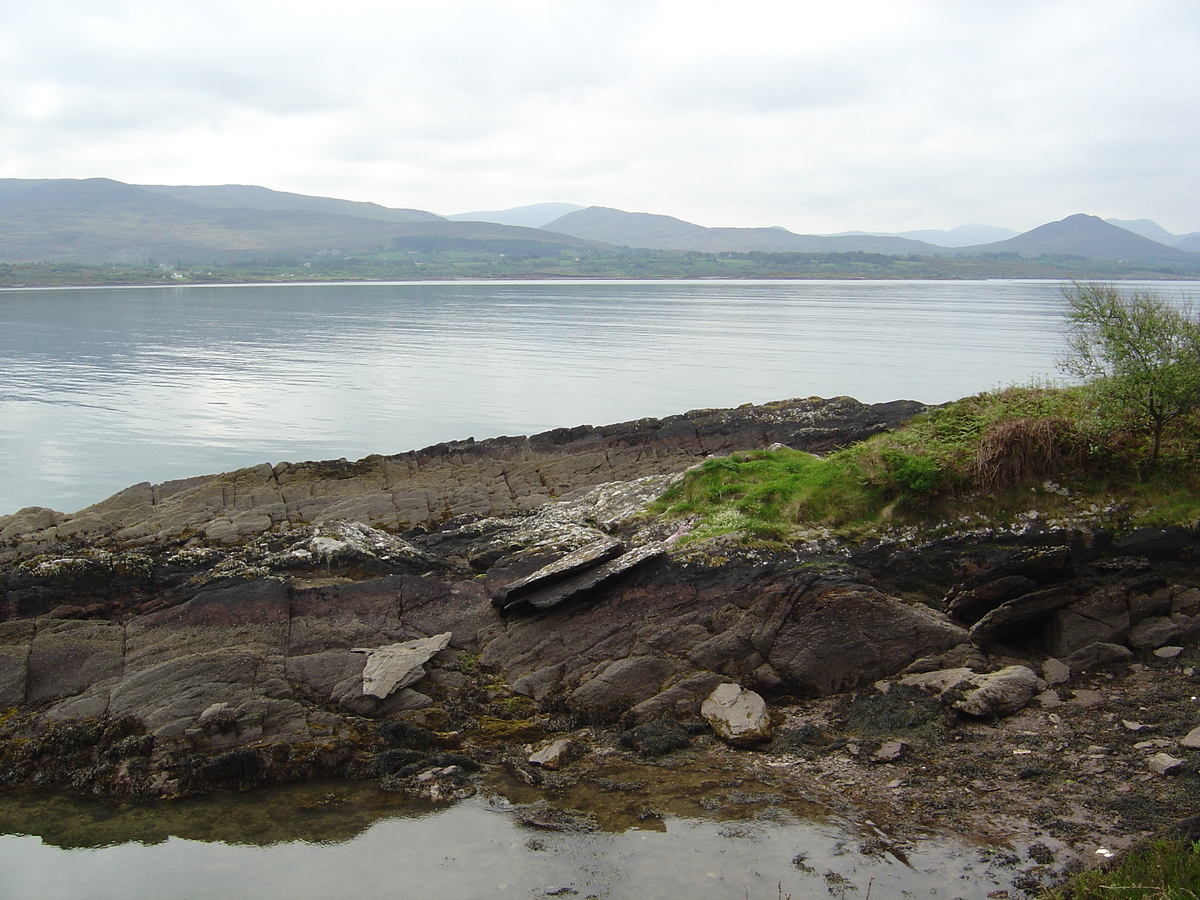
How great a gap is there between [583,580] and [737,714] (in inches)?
151

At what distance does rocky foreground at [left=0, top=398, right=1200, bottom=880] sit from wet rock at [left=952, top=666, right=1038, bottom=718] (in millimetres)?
33

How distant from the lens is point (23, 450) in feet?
114

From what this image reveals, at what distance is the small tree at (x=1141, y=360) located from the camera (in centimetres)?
1485

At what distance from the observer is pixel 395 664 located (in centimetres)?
1347

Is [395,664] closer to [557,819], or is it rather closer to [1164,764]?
[557,819]

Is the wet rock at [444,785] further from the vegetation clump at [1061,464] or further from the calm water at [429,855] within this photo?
the vegetation clump at [1061,464]

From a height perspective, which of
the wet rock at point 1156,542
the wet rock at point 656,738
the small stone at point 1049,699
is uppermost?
the wet rock at point 1156,542

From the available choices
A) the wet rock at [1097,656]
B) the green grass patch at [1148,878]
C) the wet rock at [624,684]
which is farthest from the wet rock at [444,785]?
the wet rock at [1097,656]

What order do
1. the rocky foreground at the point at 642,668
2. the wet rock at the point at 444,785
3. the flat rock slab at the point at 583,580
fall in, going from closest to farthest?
the rocky foreground at the point at 642,668, the wet rock at the point at 444,785, the flat rock slab at the point at 583,580

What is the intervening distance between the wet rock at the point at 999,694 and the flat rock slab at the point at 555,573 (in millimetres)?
6166

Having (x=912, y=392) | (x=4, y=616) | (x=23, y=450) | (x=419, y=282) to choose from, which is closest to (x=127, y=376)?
(x=23, y=450)

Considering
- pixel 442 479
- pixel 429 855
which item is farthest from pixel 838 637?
pixel 442 479

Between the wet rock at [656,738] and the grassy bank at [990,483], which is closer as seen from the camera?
the wet rock at [656,738]

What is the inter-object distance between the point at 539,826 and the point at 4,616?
1101 cm
